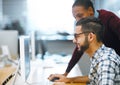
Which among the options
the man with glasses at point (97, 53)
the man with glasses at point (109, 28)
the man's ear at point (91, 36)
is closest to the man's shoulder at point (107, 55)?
the man with glasses at point (97, 53)

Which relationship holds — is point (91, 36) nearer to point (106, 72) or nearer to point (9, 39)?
point (106, 72)

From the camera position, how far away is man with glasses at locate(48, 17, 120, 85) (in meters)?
1.41

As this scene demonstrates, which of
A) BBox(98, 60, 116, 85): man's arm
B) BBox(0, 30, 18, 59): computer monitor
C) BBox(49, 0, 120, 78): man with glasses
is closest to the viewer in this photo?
BBox(98, 60, 116, 85): man's arm

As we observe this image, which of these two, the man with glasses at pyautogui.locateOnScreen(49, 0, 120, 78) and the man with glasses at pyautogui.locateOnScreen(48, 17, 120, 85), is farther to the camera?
the man with glasses at pyautogui.locateOnScreen(49, 0, 120, 78)

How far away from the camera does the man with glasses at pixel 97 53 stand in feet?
4.63

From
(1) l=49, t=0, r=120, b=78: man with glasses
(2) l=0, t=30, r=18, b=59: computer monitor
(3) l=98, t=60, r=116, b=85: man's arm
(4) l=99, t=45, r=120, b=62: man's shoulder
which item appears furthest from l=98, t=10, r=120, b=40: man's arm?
(2) l=0, t=30, r=18, b=59: computer monitor

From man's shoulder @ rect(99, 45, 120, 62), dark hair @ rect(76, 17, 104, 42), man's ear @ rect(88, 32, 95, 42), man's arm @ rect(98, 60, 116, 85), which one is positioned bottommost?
man's arm @ rect(98, 60, 116, 85)

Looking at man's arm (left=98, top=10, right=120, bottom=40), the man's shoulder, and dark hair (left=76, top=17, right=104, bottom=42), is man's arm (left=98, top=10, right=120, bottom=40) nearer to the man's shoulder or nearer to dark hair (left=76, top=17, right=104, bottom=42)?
dark hair (left=76, top=17, right=104, bottom=42)

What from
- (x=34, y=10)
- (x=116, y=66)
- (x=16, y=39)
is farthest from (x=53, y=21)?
(x=116, y=66)

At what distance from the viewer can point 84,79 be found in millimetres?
1952

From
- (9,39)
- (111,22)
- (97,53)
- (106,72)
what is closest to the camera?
(106,72)

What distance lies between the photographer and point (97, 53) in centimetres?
159

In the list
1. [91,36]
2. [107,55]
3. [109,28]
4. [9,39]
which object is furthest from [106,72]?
[9,39]

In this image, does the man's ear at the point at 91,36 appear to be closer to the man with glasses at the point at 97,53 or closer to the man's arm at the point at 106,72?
the man with glasses at the point at 97,53
